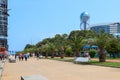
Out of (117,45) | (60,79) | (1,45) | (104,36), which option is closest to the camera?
(60,79)

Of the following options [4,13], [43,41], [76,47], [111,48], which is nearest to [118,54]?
[111,48]

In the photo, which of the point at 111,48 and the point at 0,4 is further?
the point at 111,48

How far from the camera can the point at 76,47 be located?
187 feet

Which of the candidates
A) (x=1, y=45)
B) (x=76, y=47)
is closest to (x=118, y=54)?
(x=76, y=47)

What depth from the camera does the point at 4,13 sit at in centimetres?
2420

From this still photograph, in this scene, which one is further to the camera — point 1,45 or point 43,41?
point 43,41

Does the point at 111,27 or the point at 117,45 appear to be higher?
the point at 111,27

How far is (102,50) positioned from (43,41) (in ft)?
388

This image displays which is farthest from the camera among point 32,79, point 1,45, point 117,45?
point 117,45

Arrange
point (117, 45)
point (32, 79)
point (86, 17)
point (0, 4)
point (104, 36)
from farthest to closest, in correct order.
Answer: point (86, 17)
point (117, 45)
point (104, 36)
point (0, 4)
point (32, 79)

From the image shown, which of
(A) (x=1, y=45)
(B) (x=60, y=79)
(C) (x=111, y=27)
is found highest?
(C) (x=111, y=27)

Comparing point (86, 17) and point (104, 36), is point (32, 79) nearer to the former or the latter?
point (104, 36)

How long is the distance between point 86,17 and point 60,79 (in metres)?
128

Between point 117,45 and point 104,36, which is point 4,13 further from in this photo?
point 117,45
